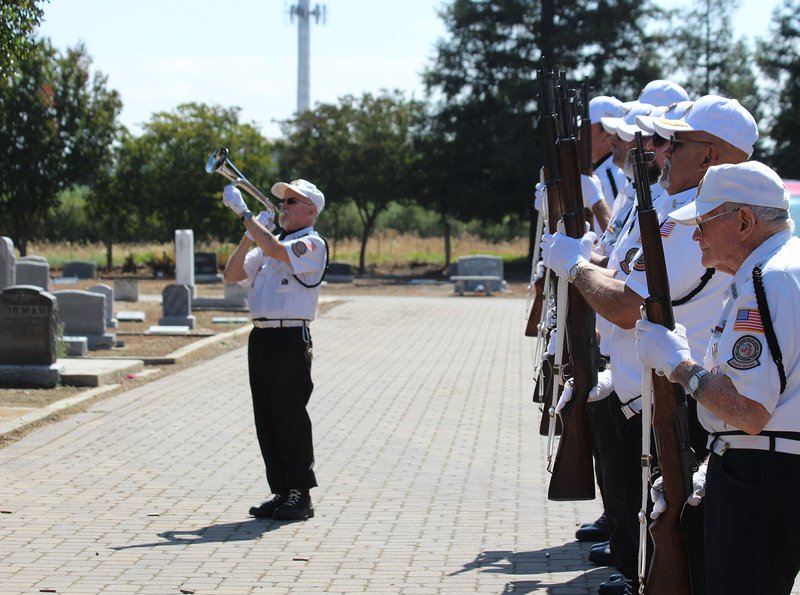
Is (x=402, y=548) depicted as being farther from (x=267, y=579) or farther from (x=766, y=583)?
(x=766, y=583)

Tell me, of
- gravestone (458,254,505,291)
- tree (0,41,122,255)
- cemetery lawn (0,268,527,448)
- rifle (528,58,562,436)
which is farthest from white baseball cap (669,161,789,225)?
tree (0,41,122,255)

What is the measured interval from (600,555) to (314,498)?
2.26 meters

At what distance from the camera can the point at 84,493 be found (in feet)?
24.9

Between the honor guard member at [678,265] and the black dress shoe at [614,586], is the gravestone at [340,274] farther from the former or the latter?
the honor guard member at [678,265]

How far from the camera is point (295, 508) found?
6.95 metres

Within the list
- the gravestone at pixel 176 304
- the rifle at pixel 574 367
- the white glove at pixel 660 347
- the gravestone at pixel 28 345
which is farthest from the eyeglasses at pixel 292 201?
the gravestone at pixel 176 304

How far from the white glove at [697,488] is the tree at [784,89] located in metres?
40.9

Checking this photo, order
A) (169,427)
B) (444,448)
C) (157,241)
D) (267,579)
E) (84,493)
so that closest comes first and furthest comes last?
(267,579) < (84,493) < (444,448) < (169,427) < (157,241)

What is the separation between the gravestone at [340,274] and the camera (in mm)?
36469

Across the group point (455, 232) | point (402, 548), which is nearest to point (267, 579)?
point (402, 548)

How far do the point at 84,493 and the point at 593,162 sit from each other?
13.1ft

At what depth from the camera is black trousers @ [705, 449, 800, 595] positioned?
3250 mm

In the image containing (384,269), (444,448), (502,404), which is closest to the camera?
(444,448)

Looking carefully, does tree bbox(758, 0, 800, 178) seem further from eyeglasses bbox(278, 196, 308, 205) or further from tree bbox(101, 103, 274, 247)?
eyeglasses bbox(278, 196, 308, 205)
